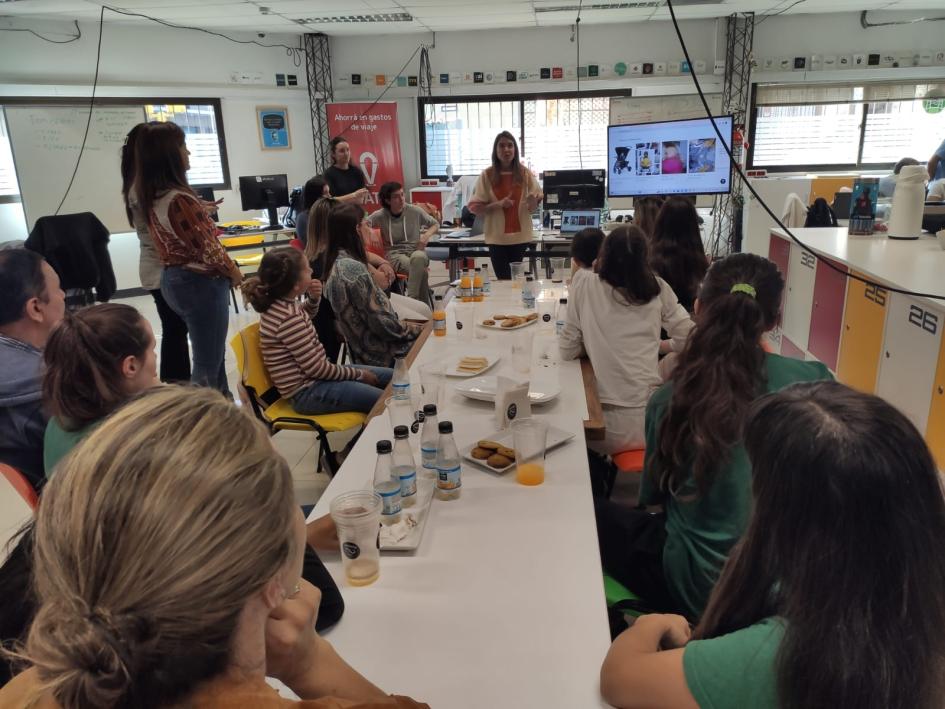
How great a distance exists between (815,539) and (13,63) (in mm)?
7561

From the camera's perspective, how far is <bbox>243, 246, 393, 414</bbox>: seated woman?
2637 mm

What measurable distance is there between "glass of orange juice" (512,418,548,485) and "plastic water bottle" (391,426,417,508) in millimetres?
253

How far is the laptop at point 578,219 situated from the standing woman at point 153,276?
10.1ft

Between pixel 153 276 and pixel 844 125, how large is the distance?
761 cm

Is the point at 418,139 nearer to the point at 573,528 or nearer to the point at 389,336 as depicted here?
the point at 389,336

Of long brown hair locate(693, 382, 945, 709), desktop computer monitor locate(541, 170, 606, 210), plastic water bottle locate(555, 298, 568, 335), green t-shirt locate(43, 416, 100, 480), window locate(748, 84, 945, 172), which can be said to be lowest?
plastic water bottle locate(555, 298, 568, 335)

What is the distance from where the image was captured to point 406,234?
5328 millimetres

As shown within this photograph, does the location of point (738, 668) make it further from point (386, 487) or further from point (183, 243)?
point (183, 243)

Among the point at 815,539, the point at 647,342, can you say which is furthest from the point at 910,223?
the point at 815,539

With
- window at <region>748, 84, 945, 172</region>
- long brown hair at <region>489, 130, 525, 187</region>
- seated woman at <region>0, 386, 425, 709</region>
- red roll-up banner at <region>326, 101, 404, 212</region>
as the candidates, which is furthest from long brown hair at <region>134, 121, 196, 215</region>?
window at <region>748, 84, 945, 172</region>

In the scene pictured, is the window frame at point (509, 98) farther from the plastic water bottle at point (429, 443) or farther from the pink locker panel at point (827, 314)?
the plastic water bottle at point (429, 443)

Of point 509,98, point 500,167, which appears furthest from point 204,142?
point 500,167

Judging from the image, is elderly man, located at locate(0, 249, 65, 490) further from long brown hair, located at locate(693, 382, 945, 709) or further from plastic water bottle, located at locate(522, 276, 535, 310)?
plastic water bottle, located at locate(522, 276, 535, 310)

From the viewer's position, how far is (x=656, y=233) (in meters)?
3.21
